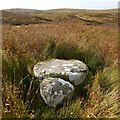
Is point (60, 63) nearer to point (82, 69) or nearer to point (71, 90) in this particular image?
point (82, 69)

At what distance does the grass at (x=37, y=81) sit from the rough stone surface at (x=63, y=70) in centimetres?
13

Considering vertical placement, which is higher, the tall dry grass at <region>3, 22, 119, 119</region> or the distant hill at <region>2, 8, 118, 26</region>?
the distant hill at <region>2, 8, 118, 26</region>

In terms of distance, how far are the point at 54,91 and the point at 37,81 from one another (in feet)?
1.69

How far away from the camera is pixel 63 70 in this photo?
477cm

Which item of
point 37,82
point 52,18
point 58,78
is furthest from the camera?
point 52,18

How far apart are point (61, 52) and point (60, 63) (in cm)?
82

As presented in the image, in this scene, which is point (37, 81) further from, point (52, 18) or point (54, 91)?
point (52, 18)

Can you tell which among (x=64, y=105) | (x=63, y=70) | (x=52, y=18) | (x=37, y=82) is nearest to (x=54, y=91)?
(x=64, y=105)

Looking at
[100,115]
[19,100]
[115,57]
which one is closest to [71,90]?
[100,115]

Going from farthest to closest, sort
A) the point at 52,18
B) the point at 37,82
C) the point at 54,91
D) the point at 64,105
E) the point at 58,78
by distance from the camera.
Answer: the point at 52,18
the point at 37,82
the point at 58,78
the point at 54,91
the point at 64,105

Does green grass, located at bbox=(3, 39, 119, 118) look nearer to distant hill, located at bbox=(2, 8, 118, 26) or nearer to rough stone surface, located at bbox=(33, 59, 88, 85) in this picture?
rough stone surface, located at bbox=(33, 59, 88, 85)

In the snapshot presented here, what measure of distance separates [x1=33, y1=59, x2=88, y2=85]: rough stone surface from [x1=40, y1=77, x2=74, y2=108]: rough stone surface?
1.15 ft

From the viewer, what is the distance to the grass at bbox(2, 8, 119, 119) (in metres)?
3.78

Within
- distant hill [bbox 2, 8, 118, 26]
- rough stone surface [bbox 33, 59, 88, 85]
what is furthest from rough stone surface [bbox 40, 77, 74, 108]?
distant hill [bbox 2, 8, 118, 26]
